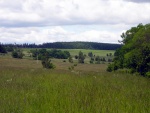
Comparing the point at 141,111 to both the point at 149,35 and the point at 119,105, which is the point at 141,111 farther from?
the point at 149,35

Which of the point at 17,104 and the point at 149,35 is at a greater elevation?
the point at 149,35

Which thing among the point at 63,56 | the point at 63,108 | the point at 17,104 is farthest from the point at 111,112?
the point at 63,56

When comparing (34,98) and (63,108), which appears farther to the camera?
(34,98)

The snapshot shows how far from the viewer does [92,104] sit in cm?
761

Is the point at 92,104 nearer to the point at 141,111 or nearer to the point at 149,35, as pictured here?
the point at 141,111

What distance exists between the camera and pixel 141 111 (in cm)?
688

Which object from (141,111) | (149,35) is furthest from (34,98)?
(149,35)

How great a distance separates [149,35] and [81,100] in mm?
23256

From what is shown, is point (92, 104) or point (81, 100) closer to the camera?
point (92, 104)

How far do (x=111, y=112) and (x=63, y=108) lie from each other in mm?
1260

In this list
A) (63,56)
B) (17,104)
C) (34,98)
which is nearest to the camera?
(17,104)

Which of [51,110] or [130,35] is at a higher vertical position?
[130,35]

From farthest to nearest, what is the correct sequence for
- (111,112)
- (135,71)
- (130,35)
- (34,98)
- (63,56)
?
1. (63,56)
2. (130,35)
3. (135,71)
4. (34,98)
5. (111,112)

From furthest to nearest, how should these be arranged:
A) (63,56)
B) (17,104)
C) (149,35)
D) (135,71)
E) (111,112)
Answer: (63,56)
(135,71)
(149,35)
(17,104)
(111,112)
